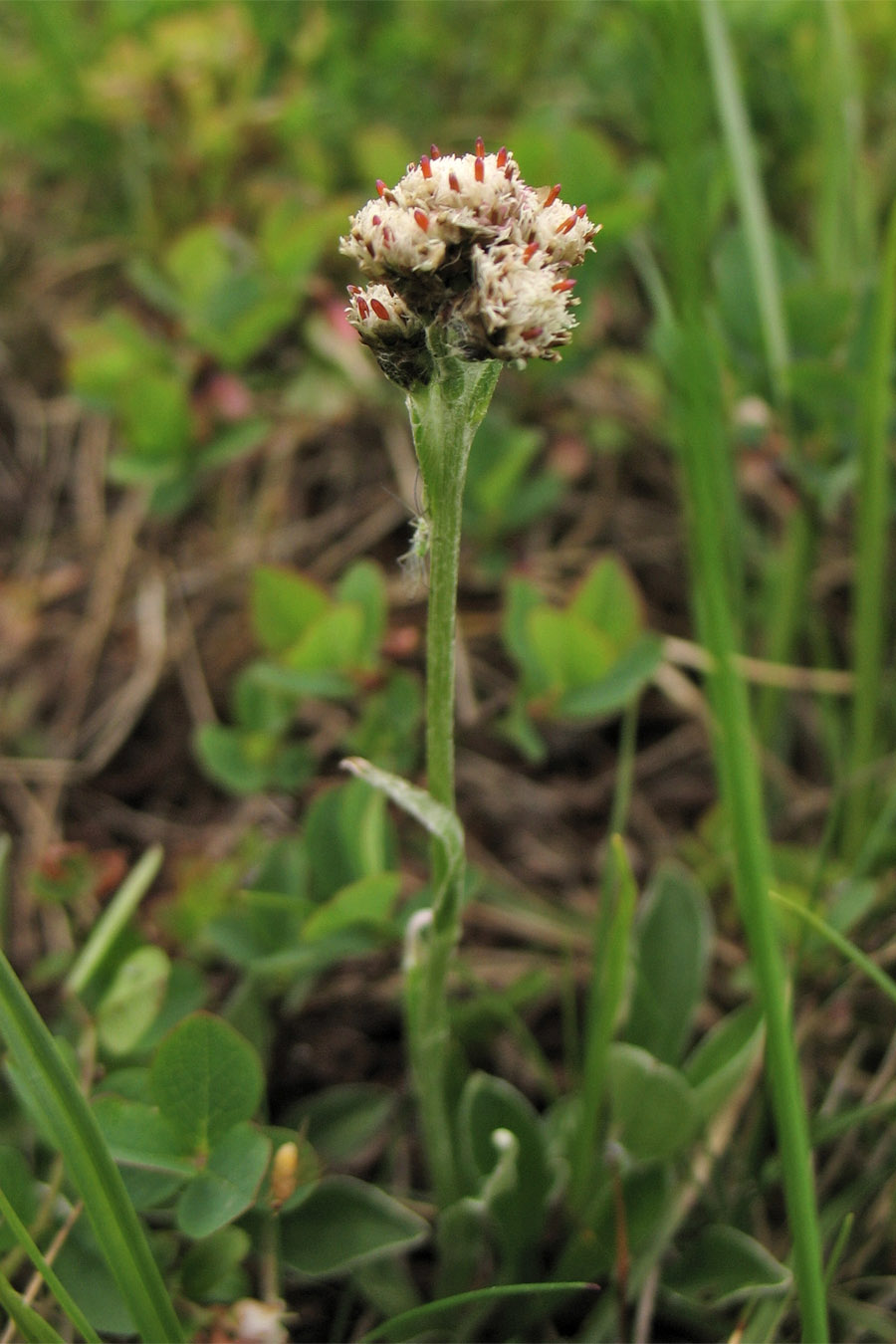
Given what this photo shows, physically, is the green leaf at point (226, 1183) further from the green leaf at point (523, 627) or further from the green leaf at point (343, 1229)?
the green leaf at point (523, 627)

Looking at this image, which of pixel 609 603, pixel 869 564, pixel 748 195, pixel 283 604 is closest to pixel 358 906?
pixel 283 604

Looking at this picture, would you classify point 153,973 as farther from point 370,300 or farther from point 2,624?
point 2,624

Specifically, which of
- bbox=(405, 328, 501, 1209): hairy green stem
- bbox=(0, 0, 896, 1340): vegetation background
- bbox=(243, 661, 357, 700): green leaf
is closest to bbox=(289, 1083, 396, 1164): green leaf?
bbox=(0, 0, 896, 1340): vegetation background

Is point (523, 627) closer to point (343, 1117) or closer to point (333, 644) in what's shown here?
point (333, 644)

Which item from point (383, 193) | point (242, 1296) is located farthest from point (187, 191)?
point (242, 1296)

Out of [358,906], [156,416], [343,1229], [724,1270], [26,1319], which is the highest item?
[156,416]

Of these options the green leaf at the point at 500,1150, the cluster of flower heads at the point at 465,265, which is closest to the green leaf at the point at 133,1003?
the green leaf at the point at 500,1150

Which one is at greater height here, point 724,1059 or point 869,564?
point 869,564
